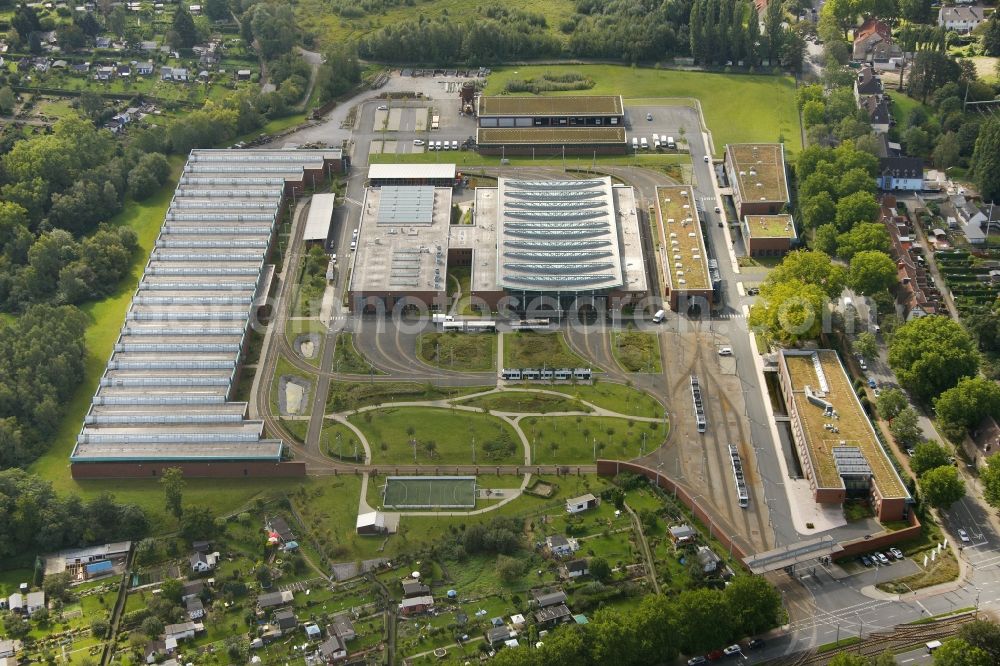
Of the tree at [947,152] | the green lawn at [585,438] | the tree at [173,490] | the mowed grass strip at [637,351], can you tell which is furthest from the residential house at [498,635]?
the tree at [947,152]

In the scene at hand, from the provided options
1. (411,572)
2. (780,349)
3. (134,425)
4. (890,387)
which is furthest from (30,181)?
(890,387)

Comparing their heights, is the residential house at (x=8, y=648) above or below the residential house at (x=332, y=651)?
below

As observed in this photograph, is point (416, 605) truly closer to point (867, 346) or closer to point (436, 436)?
point (436, 436)

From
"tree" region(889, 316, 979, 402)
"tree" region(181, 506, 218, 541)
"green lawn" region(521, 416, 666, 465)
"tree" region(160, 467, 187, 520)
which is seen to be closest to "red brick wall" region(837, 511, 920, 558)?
"tree" region(889, 316, 979, 402)

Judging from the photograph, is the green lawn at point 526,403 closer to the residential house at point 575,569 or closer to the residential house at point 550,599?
the residential house at point 575,569

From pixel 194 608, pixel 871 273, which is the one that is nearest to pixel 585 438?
pixel 871 273

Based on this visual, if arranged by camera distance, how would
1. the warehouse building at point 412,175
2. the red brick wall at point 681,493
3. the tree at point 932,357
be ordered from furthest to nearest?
the warehouse building at point 412,175 → the tree at point 932,357 → the red brick wall at point 681,493

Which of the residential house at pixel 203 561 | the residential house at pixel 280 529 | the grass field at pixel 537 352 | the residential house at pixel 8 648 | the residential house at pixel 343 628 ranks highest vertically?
the grass field at pixel 537 352

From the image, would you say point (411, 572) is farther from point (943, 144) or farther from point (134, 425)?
point (943, 144)

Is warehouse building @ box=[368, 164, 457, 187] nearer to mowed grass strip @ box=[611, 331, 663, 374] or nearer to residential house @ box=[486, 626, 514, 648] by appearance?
mowed grass strip @ box=[611, 331, 663, 374]
